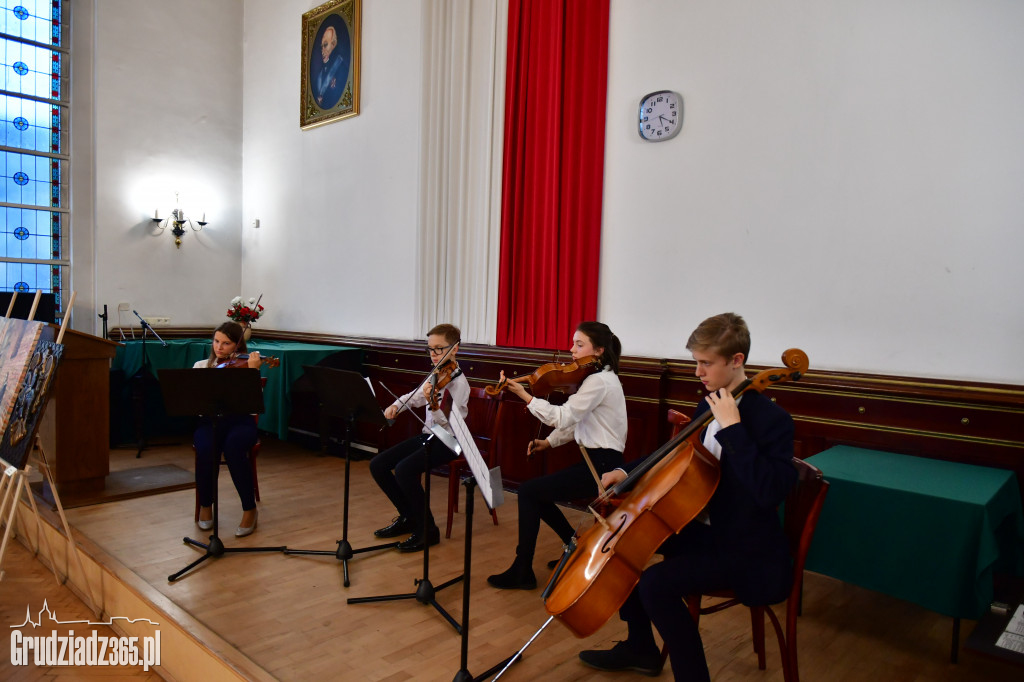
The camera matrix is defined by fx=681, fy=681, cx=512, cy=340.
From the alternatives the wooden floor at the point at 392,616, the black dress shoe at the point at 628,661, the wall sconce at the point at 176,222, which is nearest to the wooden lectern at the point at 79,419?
the wooden floor at the point at 392,616

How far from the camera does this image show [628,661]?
239cm

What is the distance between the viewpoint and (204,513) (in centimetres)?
386

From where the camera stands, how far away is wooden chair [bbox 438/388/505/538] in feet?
12.3

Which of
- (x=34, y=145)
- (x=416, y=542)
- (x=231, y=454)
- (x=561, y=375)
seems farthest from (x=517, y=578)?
(x=34, y=145)

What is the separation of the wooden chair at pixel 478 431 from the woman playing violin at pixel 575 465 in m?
0.67

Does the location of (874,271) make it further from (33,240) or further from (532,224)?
(33,240)

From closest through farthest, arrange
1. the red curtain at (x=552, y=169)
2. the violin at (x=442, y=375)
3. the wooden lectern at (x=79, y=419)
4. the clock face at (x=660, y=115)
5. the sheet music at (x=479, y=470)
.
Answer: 1. the sheet music at (x=479, y=470)
2. the violin at (x=442, y=375)
3. the clock face at (x=660, y=115)
4. the wooden lectern at (x=79, y=419)
5. the red curtain at (x=552, y=169)

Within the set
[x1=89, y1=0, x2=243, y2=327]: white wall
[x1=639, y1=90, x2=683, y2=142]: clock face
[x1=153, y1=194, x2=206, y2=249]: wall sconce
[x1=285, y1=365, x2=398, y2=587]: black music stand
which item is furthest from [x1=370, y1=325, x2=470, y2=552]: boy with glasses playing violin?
[x1=153, y1=194, x2=206, y2=249]: wall sconce

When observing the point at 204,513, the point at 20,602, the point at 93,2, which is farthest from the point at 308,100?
the point at 20,602

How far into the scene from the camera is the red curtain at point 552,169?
Answer: 176 inches

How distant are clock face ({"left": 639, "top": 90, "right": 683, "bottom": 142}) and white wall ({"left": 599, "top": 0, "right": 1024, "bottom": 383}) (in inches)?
2.2

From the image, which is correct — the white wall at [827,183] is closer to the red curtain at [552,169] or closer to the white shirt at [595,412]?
the red curtain at [552,169]

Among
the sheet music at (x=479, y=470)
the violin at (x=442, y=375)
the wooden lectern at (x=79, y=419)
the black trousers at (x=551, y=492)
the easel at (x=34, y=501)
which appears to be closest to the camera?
the sheet music at (x=479, y=470)

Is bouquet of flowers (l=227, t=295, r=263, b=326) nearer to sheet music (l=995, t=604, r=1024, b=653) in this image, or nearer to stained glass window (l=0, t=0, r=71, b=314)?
stained glass window (l=0, t=0, r=71, b=314)
